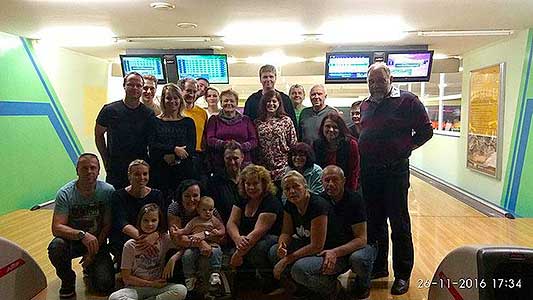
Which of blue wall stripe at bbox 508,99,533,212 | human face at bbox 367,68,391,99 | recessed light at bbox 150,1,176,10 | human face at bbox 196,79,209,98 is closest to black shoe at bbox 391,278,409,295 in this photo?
human face at bbox 367,68,391,99

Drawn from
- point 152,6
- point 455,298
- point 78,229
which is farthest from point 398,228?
point 152,6

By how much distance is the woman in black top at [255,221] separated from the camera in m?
2.84

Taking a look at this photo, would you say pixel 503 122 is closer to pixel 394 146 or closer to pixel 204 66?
pixel 394 146

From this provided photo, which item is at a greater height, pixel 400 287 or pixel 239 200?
pixel 239 200

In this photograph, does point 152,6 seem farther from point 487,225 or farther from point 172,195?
point 487,225

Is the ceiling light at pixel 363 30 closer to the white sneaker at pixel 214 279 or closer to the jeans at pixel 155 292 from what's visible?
the white sneaker at pixel 214 279

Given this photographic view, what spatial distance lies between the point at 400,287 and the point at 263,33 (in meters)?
3.52

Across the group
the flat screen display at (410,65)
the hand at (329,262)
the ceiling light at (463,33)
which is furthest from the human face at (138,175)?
the flat screen display at (410,65)

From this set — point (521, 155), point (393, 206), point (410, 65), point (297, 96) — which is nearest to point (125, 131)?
point (297, 96)

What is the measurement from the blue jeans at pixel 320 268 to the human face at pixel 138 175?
0.92 metres

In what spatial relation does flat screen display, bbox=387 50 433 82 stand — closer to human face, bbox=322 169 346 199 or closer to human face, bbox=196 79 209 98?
human face, bbox=196 79 209 98

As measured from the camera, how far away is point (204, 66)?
6.36m

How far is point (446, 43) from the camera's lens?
19.6ft

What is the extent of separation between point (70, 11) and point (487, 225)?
4.74 metres
